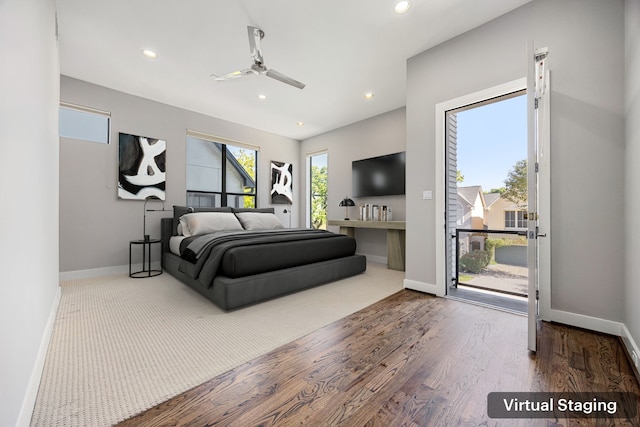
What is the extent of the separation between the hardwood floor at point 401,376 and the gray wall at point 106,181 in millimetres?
3549

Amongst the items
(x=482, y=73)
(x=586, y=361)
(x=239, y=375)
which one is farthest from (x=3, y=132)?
(x=482, y=73)

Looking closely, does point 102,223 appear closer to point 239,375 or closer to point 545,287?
point 239,375

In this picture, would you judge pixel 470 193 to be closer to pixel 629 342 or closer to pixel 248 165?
pixel 629 342

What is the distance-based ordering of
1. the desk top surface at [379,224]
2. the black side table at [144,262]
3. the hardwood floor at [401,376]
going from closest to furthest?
the hardwood floor at [401,376], the black side table at [144,262], the desk top surface at [379,224]

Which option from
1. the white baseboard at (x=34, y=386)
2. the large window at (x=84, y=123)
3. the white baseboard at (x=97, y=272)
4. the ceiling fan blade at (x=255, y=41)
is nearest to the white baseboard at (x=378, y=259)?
the ceiling fan blade at (x=255, y=41)

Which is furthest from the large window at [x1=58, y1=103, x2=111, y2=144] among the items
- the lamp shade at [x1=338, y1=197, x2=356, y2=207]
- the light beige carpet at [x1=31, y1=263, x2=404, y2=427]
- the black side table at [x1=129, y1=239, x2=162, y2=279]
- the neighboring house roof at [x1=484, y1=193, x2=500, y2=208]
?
the neighboring house roof at [x1=484, y1=193, x2=500, y2=208]

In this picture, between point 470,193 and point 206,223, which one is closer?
point 470,193

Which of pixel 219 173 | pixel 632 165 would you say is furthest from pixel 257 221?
pixel 632 165

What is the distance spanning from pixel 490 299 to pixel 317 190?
4378mm

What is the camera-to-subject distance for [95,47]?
290cm

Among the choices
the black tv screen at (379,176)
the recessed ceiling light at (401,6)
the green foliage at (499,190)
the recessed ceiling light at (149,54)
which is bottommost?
the green foliage at (499,190)

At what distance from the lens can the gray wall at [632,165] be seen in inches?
64.3

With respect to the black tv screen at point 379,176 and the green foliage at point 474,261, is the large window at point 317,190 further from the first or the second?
the green foliage at point 474,261

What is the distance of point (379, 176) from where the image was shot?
4871mm
